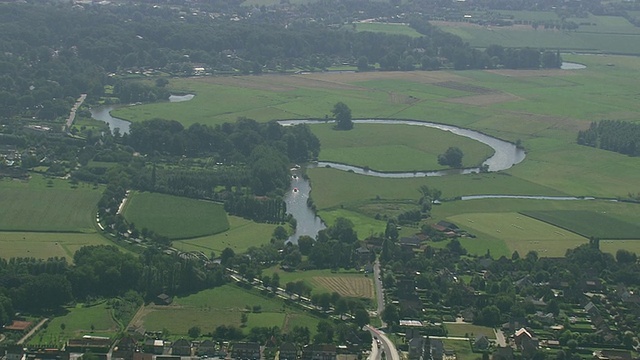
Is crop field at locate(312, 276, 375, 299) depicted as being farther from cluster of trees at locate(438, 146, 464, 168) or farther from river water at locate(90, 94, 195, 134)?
river water at locate(90, 94, 195, 134)

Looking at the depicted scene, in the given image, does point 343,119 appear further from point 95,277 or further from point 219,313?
point 219,313

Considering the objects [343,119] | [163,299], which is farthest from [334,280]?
[343,119]

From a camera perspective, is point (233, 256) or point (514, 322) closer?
point (514, 322)

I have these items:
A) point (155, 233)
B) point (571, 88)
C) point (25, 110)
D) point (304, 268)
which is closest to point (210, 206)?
point (155, 233)

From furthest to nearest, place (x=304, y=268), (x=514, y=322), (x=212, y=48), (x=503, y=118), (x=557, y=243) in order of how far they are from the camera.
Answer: (x=212, y=48) → (x=503, y=118) → (x=557, y=243) → (x=304, y=268) → (x=514, y=322)

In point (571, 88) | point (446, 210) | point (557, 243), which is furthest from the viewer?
point (571, 88)

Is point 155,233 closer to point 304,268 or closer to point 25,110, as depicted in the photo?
point 304,268
